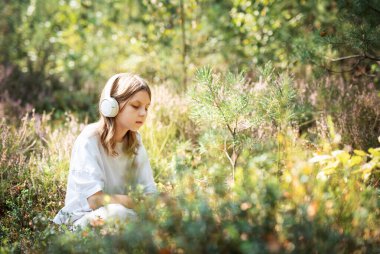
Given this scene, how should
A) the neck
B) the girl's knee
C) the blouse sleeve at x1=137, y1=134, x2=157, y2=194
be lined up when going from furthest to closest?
the blouse sleeve at x1=137, y1=134, x2=157, y2=194
the neck
the girl's knee

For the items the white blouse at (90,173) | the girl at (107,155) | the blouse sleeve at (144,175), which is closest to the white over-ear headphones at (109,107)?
the girl at (107,155)

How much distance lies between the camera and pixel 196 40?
6.72 metres

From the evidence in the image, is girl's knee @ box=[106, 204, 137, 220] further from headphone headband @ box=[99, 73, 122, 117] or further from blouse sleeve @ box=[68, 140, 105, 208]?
headphone headband @ box=[99, 73, 122, 117]

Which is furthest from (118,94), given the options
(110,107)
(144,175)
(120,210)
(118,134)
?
(120,210)

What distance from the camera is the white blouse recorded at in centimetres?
278

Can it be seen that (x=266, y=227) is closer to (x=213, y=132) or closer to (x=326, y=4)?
(x=213, y=132)

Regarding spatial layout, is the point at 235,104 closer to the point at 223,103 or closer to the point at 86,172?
the point at 223,103

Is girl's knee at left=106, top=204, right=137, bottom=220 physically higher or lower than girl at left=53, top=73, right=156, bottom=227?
lower

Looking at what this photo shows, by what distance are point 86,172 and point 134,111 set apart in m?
0.50

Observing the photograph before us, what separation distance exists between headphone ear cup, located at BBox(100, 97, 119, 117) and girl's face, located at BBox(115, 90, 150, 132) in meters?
0.05

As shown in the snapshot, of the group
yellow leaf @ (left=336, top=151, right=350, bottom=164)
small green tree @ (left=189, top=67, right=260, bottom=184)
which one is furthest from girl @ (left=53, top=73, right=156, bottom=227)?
yellow leaf @ (left=336, top=151, right=350, bottom=164)

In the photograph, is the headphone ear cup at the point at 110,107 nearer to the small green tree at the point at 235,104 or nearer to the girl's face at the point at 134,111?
the girl's face at the point at 134,111

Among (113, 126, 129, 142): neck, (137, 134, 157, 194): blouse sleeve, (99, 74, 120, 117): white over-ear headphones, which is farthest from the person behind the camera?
(137, 134, 157, 194): blouse sleeve

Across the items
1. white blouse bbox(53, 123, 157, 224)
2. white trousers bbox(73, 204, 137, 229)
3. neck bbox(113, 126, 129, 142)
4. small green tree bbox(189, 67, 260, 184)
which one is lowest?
white trousers bbox(73, 204, 137, 229)
